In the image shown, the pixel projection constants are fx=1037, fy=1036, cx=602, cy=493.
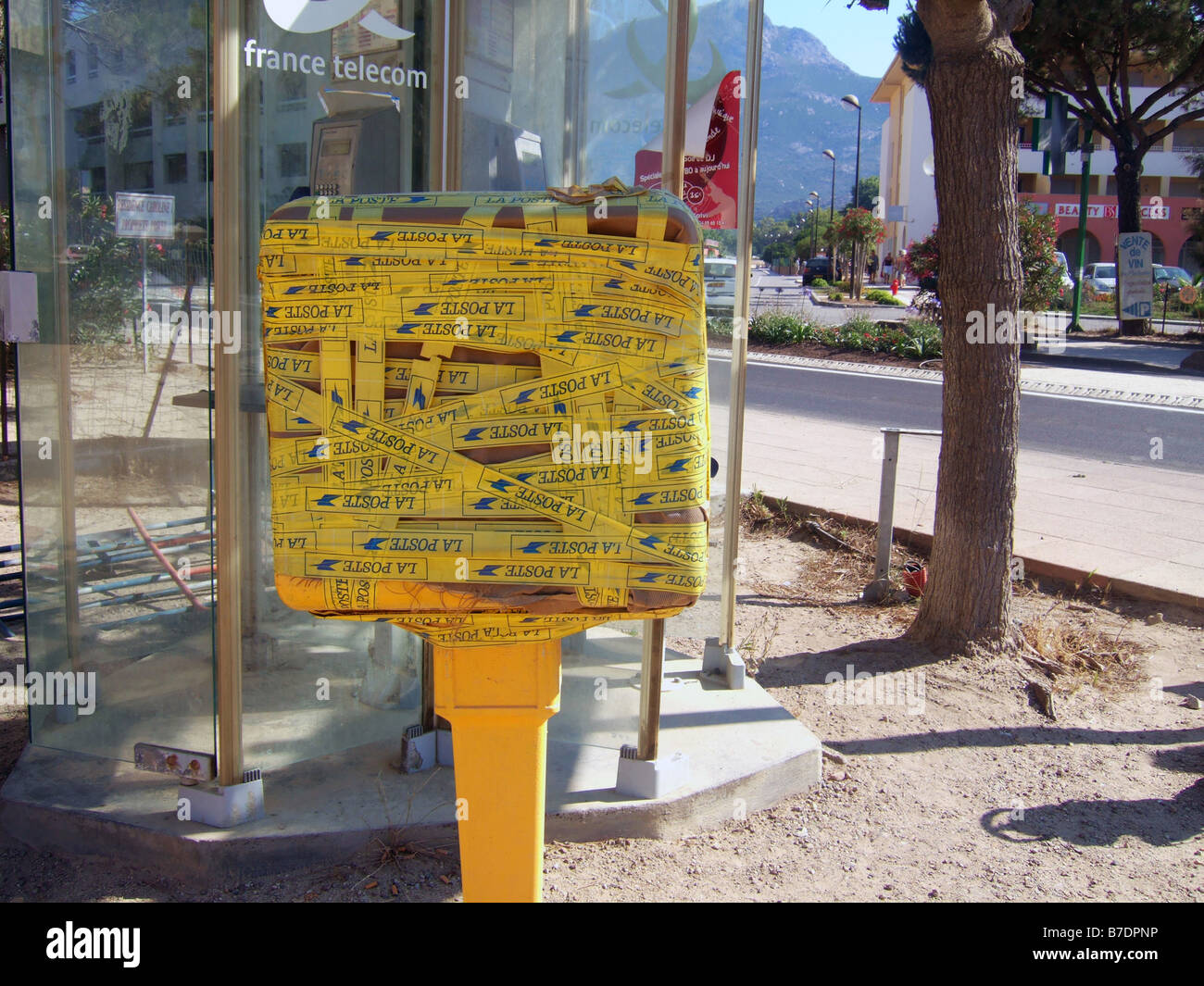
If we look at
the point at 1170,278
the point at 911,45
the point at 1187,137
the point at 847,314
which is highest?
the point at 1187,137

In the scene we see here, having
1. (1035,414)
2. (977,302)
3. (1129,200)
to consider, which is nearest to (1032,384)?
(1035,414)

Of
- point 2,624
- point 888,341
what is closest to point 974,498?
point 2,624

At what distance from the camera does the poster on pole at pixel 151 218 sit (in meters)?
3.20

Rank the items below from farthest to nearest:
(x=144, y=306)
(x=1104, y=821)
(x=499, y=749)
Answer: (x=1104, y=821)
(x=144, y=306)
(x=499, y=749)

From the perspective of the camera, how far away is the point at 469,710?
205cm

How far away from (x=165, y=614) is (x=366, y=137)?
68.0 inches

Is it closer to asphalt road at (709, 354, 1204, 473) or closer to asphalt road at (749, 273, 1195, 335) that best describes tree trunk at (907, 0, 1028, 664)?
asphalt road at (709, 354, 1204, 473)

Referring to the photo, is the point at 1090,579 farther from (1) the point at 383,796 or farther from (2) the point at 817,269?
(2) the point at 817,269

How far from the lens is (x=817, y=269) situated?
52.3 m

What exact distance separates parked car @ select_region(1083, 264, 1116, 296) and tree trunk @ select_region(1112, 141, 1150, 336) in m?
13.8

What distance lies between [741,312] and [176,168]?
216cm

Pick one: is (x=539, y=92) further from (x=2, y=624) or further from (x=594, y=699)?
(x=2, y=624)

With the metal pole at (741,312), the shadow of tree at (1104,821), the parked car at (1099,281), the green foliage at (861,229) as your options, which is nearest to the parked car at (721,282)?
the metal pole at (741,312)

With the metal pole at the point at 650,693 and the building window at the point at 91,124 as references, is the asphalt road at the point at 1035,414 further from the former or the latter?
the building window at the point at 91,124
